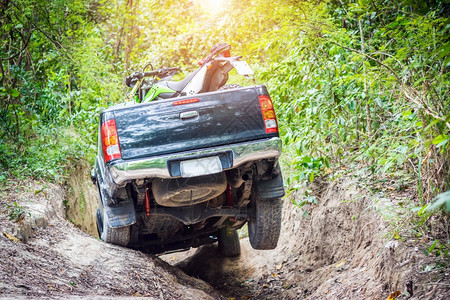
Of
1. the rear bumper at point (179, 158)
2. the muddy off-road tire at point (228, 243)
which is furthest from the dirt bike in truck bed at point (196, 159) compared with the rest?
the muddy off-road tire at point (228, 243)

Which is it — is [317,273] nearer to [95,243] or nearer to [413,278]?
[413,278]

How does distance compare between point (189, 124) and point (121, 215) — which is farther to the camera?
point (121, 215)

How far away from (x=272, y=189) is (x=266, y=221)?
42 cm

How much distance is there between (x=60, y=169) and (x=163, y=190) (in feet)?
13.2

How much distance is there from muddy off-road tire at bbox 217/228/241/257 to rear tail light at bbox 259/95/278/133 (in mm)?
2727

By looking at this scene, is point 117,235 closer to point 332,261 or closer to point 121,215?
point 121,215

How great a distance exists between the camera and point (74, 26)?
12.3 metres

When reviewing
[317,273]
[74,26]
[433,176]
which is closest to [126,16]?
[74,26]

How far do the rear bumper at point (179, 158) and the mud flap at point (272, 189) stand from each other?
52cm

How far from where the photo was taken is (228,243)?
720 centimetres

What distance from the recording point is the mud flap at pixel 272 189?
201 inches

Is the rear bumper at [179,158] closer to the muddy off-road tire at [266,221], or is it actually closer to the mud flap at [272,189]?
the mud flap at [272,189]

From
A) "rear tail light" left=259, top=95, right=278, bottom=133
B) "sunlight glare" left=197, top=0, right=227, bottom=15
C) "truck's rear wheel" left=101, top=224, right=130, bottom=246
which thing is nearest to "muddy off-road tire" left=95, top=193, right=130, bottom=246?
"truck's rear wheel" left=101, top=224, right=130, bottom=246

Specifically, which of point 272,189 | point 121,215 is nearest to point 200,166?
→ point 272,189
